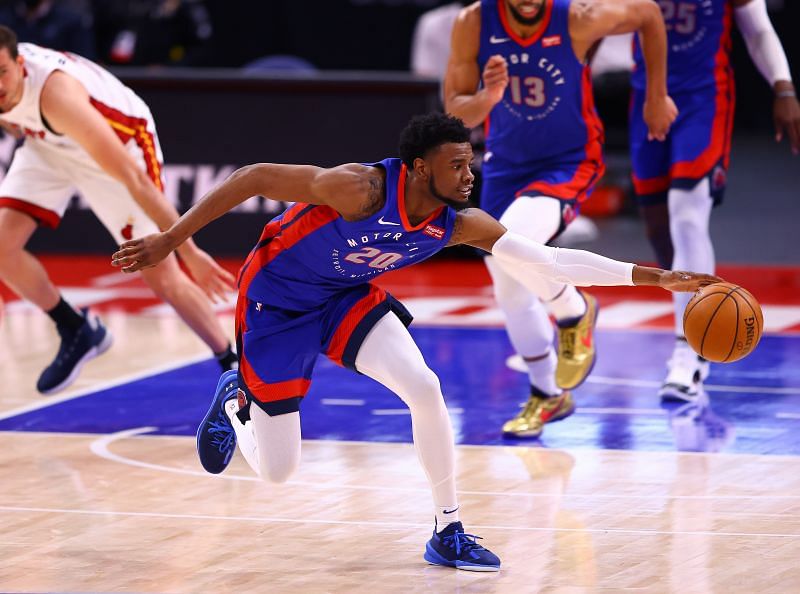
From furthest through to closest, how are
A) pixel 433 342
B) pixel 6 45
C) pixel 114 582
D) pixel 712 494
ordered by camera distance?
pixel 433 342 < pixel 6 45 < pixel 712 494 < pixel 114 582

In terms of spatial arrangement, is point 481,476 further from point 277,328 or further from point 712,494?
point 277,328

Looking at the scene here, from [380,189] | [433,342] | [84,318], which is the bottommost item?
[433,342]

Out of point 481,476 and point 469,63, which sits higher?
point 469,63

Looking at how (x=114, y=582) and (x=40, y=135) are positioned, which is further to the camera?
(x=40, y=135)

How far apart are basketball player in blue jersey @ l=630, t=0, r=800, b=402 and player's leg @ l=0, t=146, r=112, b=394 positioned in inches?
119

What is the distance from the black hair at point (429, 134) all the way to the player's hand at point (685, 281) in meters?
0.84

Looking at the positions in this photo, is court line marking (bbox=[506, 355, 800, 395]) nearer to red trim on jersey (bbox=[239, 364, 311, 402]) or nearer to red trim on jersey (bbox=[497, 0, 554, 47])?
red trim on jersey (bbox=[497, 0, 554, 47])

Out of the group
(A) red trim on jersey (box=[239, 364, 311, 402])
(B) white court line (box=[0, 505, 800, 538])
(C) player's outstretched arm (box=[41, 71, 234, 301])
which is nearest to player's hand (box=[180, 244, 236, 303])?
(C) player's outstretched arm (box=[41, 71, 234, 301])

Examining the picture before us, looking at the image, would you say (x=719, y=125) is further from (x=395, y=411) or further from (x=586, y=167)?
(x=395, y=411)

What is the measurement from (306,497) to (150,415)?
1928 mm

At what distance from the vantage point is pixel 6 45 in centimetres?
711

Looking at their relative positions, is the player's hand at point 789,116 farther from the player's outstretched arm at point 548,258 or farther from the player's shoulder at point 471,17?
the player's outstretched arm at point 548,258

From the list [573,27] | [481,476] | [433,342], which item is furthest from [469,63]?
[433,342]

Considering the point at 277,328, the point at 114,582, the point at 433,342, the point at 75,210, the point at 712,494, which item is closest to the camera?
the point at 114,582
